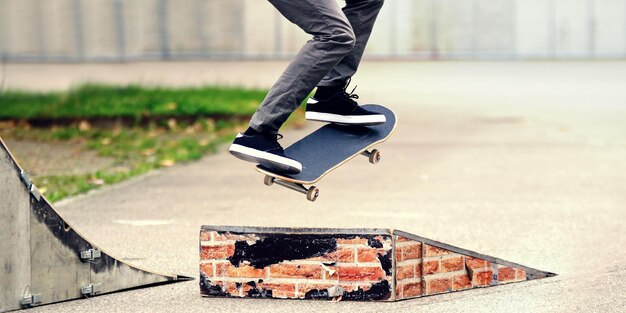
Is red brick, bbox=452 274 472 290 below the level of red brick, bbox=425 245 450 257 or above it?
below

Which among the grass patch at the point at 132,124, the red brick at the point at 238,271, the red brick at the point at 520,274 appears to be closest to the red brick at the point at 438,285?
the red brick at the point at 520,274

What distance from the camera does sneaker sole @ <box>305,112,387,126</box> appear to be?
6.85 m

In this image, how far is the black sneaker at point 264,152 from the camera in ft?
20.6

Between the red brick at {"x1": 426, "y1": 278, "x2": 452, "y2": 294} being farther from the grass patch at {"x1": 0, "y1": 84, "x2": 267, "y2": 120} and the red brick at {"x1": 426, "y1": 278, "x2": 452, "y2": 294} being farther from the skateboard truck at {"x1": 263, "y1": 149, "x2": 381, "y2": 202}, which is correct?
the grass patch at {"x1": 0, "y1": 84, "x2": 267, "y2": 120}

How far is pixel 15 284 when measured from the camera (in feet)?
19.5

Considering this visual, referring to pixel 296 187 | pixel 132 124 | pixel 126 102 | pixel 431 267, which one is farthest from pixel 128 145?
pixel 431 267

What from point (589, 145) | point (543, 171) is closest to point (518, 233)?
point (543, 171)

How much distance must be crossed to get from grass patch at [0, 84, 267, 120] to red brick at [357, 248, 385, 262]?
9746 millimetres

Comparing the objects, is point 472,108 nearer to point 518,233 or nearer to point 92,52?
point 92,52

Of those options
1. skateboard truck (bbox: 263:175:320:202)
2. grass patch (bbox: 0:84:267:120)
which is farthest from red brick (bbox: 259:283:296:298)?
grass patch (bbox: 0:84:267:120)

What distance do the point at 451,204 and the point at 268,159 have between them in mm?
3684

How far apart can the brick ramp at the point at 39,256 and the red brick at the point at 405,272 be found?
150 centimetres

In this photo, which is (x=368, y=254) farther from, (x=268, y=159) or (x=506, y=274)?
(x=506, y=274)

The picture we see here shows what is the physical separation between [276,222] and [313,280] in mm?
2742
